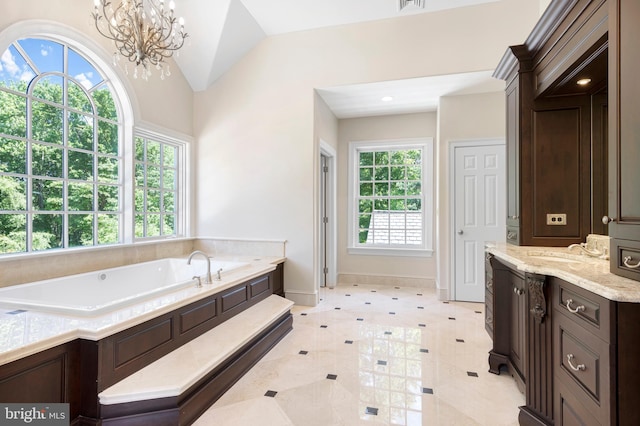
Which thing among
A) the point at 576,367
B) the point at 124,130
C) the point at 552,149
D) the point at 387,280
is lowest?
the point at 387,280

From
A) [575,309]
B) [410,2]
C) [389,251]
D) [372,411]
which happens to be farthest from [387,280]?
[575,309]

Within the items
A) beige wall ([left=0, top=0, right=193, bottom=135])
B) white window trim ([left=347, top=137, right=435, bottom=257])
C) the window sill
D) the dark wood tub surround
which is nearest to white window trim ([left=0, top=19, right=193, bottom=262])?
beige wall ([left=0, top=0, right=193, bottom=135])

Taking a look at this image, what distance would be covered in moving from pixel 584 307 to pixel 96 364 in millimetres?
2282

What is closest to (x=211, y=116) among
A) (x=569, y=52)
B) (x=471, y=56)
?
(x=471, y=56)

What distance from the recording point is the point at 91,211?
11.0 ft

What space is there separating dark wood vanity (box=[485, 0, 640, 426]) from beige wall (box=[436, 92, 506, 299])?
61.9 inches

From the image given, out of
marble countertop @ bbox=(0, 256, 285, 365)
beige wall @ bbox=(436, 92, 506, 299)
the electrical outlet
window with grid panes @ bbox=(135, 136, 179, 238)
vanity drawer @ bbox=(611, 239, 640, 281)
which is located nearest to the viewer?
vanity drawer @ bbox=(611, 239, 640, 281)

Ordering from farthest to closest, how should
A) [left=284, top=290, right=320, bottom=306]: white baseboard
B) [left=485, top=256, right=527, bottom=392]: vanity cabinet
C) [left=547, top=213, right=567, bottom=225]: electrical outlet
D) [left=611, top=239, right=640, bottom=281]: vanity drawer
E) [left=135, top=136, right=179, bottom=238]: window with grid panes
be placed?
[left=284, top=290, right=320, bottom=306]: white baseboard
[left=135, top=136, right=179, bottom=238]: window with grid panes
[left=547, top=213, right=567, bottom=225]: electrical outlet
[left=485, top=256, right=527, bottom=392]: vanity cabinet
[left=611, top=239, right=640, bottom=281]: vanity drawer

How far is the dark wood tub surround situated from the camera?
1.49 meters

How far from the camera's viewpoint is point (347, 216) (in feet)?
17.9

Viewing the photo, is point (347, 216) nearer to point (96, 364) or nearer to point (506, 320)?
point (506, 320)

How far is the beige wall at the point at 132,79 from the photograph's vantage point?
103 inches

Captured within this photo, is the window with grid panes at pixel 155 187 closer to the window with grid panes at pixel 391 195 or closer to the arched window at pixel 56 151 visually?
the arched window at pixel 56 151

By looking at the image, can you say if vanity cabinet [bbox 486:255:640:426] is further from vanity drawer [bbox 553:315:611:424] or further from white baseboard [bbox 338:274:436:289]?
white baseboard [bbox 338:274:436:289]
